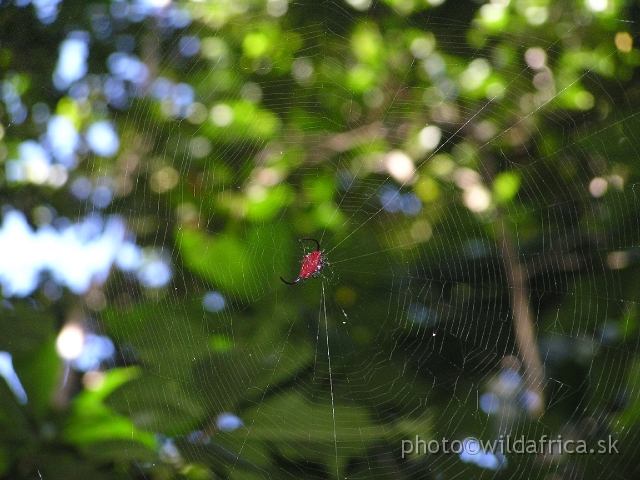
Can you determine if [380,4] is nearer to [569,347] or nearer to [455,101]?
[455,101]

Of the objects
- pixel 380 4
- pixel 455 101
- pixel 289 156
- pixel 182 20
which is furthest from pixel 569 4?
pixel 182 20

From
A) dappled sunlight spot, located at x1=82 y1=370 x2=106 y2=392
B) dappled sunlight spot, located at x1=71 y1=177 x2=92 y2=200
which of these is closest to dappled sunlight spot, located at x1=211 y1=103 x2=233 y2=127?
dappled sunlight spot, located at x1=71 y1=177 x2=92 y2=200

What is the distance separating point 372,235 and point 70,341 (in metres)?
1.70

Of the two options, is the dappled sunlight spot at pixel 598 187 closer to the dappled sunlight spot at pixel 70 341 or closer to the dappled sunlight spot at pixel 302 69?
the dappled sunlight spot at pixel 302 69

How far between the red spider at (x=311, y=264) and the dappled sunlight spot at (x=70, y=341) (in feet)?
3.85

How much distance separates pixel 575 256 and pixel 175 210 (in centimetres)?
227

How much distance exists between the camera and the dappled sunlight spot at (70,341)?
273 cm

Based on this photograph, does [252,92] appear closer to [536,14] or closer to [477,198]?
[477,198]

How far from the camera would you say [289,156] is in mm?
3447

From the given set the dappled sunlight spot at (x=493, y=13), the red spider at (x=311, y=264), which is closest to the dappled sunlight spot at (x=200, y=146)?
the red spider at (x=311, y=264)

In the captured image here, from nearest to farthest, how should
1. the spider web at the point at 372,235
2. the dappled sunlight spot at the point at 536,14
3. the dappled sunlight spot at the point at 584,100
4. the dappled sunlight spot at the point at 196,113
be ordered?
the spider web at the point at 372,235 → the dappled sunlight spot at the point at 584,100 → the dappled sunlight spot at the point at 536,14 → the dappled sunlight spot at the point at 196,113

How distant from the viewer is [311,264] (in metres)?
3.33

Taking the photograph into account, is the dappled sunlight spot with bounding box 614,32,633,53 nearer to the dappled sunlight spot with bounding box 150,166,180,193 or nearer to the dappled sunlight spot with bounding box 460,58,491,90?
the dappled sunlight spot with bounding box 460,58,491,90

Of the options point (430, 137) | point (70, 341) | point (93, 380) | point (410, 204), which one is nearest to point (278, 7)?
point (430, 137)
